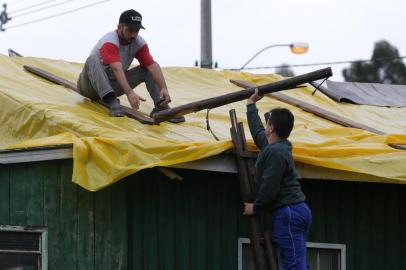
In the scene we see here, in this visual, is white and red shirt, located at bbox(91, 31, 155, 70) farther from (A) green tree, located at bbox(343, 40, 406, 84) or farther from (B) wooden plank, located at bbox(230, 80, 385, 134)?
(A) green tree, located at bbox(343, 40, 406, 84)

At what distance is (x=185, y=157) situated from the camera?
31.8 feet

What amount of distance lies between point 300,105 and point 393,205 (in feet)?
7.03

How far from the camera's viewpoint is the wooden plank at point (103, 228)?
10117mm

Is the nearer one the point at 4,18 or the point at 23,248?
the point at 23,248

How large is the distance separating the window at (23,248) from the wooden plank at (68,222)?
195 mm

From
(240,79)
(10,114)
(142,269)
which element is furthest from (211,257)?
(240,79)

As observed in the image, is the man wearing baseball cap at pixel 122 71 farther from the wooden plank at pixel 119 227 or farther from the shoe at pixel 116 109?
the wooden plank at pixel 119 227

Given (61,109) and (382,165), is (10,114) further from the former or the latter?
(382,165)

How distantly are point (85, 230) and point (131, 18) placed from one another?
7.50 feet

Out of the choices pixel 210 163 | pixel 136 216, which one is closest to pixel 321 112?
pixel 210 163

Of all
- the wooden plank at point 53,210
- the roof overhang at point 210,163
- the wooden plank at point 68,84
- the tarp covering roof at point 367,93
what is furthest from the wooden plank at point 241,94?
the tarp covering roof at point 367,93

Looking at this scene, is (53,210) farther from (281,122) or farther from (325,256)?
(325,256)

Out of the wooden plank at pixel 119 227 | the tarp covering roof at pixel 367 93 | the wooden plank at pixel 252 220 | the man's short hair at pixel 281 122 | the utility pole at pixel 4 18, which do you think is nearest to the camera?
the man's short hair at pixel 281 122

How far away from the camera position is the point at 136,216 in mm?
10180
